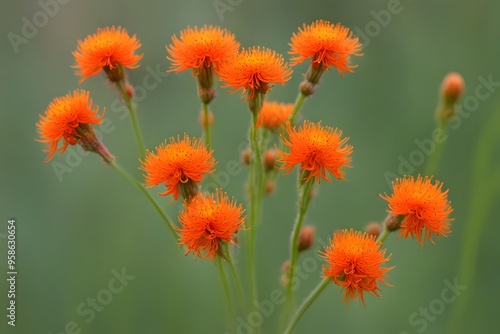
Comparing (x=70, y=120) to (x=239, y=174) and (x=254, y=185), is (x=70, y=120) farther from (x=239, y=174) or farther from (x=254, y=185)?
(x=239, y=174)

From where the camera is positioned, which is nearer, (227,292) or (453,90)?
(227,292)

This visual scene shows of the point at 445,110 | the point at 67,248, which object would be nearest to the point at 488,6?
the point at 445,110

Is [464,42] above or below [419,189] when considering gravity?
above

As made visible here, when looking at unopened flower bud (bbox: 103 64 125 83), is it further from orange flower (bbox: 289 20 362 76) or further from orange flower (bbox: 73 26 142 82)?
orange flower (bbox: 289 20 362 76)

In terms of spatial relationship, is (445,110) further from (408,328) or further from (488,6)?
(488,6)

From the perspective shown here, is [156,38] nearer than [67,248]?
No

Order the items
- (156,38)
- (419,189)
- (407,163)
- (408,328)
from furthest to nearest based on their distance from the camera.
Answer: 1. (156,38)
2. (407,163)
3. (408,328)
4. (419,189)

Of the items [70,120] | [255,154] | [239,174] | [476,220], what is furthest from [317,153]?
[239,174]

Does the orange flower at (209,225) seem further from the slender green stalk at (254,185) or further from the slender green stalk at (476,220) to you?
the slender green stalk at (476,220)
